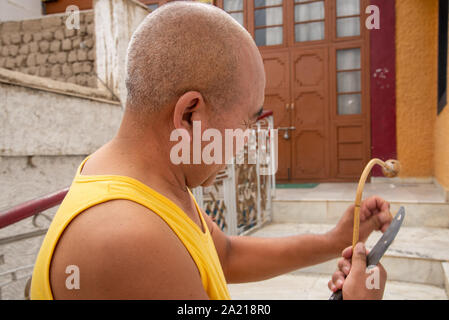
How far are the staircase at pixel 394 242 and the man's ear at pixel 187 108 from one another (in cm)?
210

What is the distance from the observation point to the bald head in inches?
22.4

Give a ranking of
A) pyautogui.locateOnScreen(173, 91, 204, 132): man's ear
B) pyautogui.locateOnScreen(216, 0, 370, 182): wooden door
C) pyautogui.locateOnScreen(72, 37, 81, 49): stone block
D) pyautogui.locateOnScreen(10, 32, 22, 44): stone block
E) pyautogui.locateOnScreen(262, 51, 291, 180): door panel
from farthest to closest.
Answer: pyautogui.locateOnScreen(262, 51, 291, 180): door panel → pyautogui.locateOnScreen(216, 0, 370, 182): wooden door → pyautogui.locateOnScreen(10, 32, 22, 44): stone block → pyautogui.locateOnScreen(72, 37, 81, 49): stone block → pyautogui.locateOnScreen(173, 91, 204, 132): man's ear

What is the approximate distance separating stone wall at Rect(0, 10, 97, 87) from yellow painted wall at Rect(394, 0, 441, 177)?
410 cm

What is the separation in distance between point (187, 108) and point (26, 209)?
115cm

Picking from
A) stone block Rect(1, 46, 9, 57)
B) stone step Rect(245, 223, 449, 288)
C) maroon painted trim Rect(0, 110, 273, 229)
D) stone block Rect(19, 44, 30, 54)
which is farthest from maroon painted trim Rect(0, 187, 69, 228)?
stone block Rect(1, 46, 9, 57)

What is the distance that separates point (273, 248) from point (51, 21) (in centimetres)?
482

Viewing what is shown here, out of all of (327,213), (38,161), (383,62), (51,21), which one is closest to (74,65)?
(51,21)

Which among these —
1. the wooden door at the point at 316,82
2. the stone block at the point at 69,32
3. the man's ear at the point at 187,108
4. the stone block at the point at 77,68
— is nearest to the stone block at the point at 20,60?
the stone block at the point at 69,32

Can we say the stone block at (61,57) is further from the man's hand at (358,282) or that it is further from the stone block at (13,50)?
the man's hand at (358,282)

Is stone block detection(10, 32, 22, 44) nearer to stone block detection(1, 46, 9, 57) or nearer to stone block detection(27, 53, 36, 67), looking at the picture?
stone block detection(1, 46, 9, 57)

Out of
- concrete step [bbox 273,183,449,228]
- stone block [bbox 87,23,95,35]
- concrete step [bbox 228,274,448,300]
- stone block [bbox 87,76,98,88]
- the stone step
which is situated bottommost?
concrete step [bbox 228,274,448,300]
